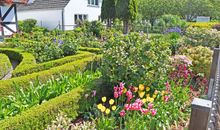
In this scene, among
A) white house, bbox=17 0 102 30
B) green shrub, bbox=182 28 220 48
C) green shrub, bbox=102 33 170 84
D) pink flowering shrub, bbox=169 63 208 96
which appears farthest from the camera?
white house, bbox=17 0 102 30

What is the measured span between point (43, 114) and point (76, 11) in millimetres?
20445

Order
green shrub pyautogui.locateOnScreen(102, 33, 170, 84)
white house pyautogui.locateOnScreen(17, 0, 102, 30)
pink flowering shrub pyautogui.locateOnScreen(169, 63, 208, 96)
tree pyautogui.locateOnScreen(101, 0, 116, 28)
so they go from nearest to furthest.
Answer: green shrub pyautogui.locateOnScreen(102, 33, 170, 84)
pink flowering shrub pyautogui.locateOnScreen(169, 63, 208, 96)
tree pyautogui.locateOnScreen(101, 0, 116, 28)
white house pyautogui.locateOnScreen(17, 0, 102, 30)

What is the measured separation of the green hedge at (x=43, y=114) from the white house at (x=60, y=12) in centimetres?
1822

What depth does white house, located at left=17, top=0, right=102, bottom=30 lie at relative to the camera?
2166cm

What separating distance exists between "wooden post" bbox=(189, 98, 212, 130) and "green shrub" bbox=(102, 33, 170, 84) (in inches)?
110

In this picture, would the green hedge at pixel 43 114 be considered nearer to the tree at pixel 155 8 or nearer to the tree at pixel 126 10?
the tree at pixel 126 10

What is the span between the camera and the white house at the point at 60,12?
21656mm

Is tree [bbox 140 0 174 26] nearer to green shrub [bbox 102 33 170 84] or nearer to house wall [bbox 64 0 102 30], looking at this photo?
house wall [bbox 64 0 102 30]

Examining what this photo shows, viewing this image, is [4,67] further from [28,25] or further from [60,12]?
[28,25]

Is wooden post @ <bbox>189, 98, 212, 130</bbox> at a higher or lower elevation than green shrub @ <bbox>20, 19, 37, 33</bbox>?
lower

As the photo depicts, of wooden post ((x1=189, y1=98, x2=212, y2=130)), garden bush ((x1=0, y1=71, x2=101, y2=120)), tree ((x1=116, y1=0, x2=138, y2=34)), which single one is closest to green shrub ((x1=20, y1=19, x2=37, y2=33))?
tree ((x1=116, y1=0, x2=138, y2=34))

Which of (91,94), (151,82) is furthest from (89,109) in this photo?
(151,82)

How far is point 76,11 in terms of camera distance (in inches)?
902

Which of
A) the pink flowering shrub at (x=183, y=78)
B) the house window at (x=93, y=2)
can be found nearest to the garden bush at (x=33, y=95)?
the pink flowering shrub at (x=183, y=78)
